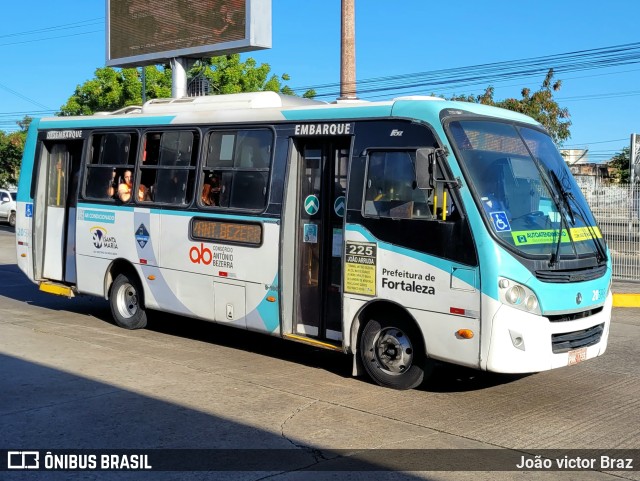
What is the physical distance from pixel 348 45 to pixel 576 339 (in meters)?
9.68

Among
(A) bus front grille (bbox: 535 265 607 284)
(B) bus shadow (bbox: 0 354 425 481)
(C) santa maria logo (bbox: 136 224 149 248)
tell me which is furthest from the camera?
(C) santa maria logo (bbox: 136 224 149 248)

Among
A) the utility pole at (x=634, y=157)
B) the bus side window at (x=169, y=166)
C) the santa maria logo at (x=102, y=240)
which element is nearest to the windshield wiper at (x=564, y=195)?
the bus side window at (x=169, y=166)

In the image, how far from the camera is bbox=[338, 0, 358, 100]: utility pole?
50.6ft

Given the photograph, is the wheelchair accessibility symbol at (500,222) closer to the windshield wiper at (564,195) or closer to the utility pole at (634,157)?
the windshield wiper at (564,195)

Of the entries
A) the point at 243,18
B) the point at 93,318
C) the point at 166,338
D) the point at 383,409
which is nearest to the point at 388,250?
the point at 383,409

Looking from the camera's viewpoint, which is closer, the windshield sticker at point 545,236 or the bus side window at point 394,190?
the windshield sticker at point 545,236

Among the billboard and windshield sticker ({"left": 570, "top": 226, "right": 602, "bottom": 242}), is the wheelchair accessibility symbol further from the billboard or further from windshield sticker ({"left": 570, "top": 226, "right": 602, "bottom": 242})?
the billboard

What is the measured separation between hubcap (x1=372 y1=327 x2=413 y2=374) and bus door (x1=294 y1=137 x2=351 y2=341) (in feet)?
1.97

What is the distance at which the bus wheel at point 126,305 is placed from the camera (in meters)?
11.0

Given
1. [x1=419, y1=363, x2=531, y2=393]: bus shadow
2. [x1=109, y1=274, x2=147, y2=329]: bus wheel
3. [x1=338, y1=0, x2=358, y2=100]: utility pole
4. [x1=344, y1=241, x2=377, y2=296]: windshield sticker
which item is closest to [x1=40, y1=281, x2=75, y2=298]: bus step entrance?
[x1=109, y1=274, x2=147, y2=329]: bus wheel

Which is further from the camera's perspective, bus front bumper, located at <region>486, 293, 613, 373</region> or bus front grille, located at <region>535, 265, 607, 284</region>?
bus front grille, located at <region>535, 265, 607, 284</region>

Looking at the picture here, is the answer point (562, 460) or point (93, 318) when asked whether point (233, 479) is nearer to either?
point (562, 460)

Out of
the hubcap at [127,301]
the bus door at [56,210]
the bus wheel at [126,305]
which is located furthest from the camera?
the bus door at [56,210]

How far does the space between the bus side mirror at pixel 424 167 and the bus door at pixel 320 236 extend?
1255 millimetres
